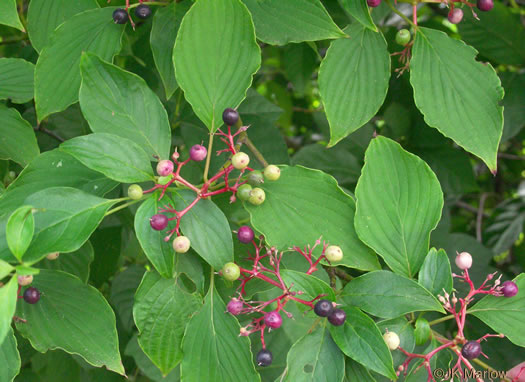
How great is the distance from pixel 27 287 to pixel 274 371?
806 mm

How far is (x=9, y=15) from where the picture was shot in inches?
49.6

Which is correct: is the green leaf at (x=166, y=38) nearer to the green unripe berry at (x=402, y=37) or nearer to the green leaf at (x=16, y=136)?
the green leaf at (x=16, y=136)

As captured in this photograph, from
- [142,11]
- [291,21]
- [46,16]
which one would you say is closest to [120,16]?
[142,11]

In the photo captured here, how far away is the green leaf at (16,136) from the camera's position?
1.38m

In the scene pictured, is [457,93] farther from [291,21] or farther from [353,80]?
[291,21]

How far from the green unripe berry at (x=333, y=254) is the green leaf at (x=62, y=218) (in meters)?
0.42

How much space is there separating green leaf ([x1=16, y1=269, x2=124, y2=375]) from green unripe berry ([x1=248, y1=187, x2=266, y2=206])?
1.27 feet

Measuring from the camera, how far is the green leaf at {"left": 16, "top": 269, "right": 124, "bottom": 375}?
1.19 meters

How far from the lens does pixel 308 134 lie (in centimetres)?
329

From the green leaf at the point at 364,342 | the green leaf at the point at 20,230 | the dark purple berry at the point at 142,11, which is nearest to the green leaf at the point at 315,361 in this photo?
the green leaf at the point at 364,342

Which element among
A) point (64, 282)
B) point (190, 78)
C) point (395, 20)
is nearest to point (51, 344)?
point (64, 282)

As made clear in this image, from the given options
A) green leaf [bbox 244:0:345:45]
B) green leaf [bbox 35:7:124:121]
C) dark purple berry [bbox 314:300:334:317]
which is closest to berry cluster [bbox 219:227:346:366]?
dark purple berry [bbox 314:300:334:317]

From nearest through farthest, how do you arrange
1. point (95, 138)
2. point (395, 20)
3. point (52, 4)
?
1. point (95, 138)
2. point (52, 4)
3. point (395, 20)

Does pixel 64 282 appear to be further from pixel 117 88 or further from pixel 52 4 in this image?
pixel 52 4
